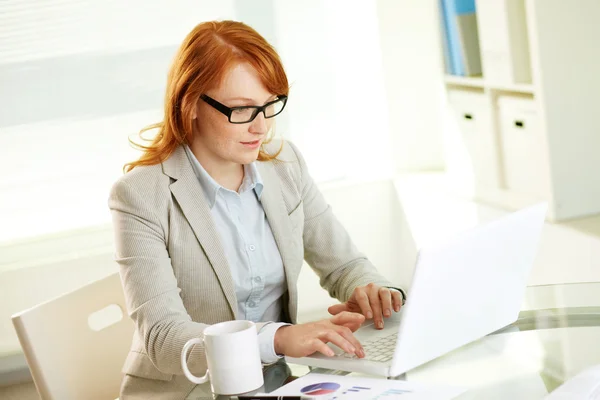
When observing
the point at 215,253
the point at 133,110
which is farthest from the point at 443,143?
the point at 215,253

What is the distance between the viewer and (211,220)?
6.12 feet

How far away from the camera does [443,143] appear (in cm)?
398

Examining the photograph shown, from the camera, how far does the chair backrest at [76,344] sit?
179 cm

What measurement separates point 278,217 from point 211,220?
6.8 inches

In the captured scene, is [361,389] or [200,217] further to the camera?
[200,217]

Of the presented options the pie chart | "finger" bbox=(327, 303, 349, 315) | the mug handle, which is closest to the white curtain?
"finger" bbox=(327, 303, 349, 315)

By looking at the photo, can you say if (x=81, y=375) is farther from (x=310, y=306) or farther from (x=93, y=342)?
(x=310, y=306)

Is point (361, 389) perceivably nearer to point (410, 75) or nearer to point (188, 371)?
point (188, 371)

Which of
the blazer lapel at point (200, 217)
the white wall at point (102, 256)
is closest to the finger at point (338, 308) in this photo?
the blazer lapel at point (200, 217)

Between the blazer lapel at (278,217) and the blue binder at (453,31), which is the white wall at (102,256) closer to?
the blue binder at (453,31)

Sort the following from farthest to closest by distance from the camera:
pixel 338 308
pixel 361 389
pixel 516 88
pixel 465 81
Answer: pixel 465 81
pixel 516 88
pixel 338 308
pixel 361 389

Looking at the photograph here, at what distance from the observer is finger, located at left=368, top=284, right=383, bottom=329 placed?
5.34ft

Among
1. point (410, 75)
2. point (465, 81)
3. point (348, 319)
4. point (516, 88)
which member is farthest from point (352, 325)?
point (410, 75)

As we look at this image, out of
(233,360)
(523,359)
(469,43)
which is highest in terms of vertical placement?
(469,43)
